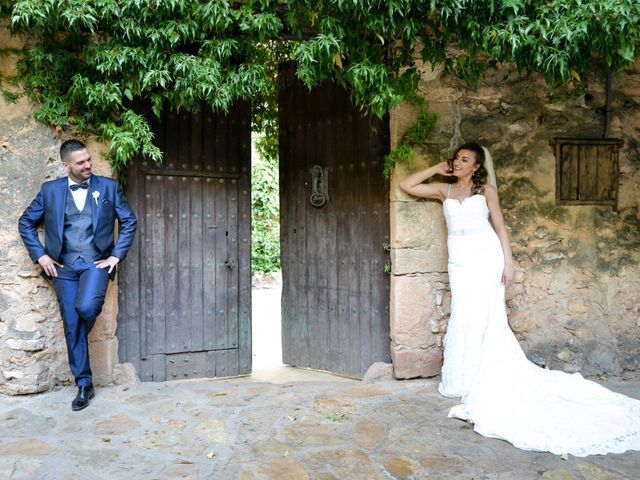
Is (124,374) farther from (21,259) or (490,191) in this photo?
(490,191)

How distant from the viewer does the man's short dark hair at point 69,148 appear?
352 centimetres

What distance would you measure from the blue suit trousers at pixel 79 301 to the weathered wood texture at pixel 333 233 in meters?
1.71

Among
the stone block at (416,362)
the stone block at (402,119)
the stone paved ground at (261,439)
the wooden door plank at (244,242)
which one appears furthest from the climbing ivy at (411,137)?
the stone paved ground at (261,439)

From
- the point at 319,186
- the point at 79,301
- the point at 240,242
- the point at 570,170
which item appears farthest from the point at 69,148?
the point at 570,170

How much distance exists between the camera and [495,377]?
3.64 meters

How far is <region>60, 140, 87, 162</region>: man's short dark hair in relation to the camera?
3.52 meters

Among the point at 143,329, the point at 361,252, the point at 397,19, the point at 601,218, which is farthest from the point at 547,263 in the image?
the point at 143,329

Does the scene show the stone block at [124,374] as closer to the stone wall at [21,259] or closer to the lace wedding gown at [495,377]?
the stone wall at [21,259]

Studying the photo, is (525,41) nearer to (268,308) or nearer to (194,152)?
(194,152)

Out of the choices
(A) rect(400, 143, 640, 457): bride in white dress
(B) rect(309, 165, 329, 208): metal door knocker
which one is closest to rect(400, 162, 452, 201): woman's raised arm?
(A) rect(400, 143, 640, 457): bride in white dress

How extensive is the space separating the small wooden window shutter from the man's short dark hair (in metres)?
3.30

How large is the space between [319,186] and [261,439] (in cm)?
214

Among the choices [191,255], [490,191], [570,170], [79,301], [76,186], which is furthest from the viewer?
[191,255]

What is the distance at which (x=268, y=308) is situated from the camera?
333 inches
